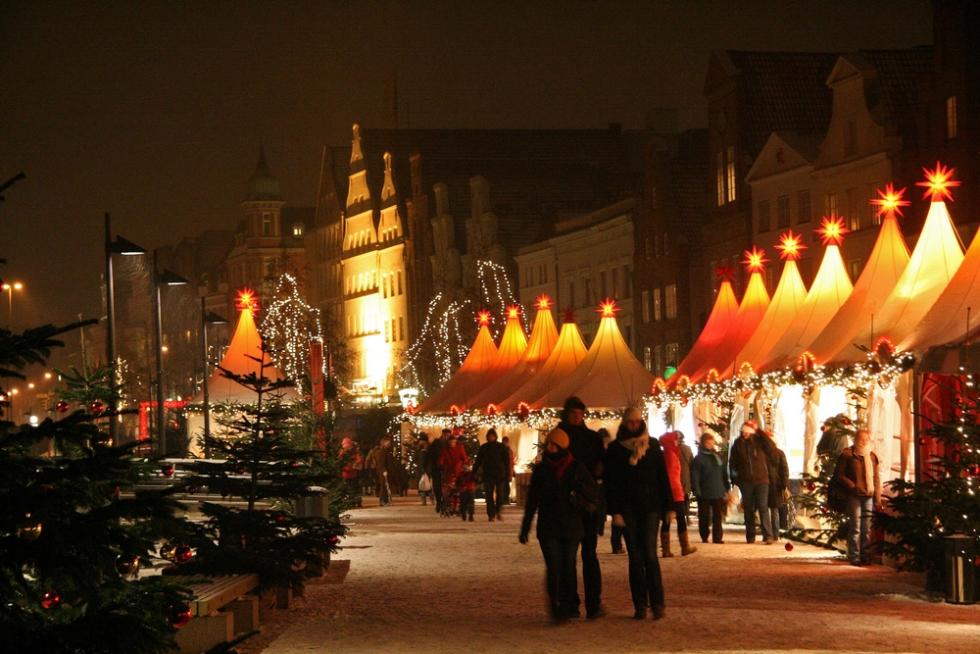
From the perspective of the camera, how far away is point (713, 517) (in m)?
26.7

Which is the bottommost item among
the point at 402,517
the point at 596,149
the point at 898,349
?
the point at 402,517

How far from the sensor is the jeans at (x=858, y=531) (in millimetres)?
21828

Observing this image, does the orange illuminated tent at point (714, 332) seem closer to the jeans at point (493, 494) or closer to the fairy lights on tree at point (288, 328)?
the jeans at point (493, 494)

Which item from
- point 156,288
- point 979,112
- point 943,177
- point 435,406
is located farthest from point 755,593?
point 435,406

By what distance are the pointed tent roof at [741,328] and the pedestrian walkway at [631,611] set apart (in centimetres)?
1036

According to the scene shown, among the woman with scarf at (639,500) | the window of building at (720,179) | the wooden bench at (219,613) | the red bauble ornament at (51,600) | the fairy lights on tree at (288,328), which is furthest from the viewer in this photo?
the fairy lights on tree at (288,328)

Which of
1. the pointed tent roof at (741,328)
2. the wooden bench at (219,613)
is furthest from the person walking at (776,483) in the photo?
the wooden bench at (219,613)

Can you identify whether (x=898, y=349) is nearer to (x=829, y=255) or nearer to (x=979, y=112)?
(x=829, y=255)

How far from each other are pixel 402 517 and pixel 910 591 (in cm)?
2131

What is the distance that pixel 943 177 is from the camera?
85.0 ft

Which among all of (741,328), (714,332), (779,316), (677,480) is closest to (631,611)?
(677,480)

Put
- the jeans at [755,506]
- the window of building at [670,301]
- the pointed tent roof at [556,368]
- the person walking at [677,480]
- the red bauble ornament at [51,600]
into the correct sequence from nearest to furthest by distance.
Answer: the red bauble ornament at [51,600] < the person walking at [677,480] < the jeans at [755,506] < the pointed tent roof at [556,368] < the window of building at [670,301]

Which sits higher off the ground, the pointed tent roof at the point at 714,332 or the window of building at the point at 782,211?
the window of building at the point at 782,211

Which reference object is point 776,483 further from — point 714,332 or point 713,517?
point 714,332
